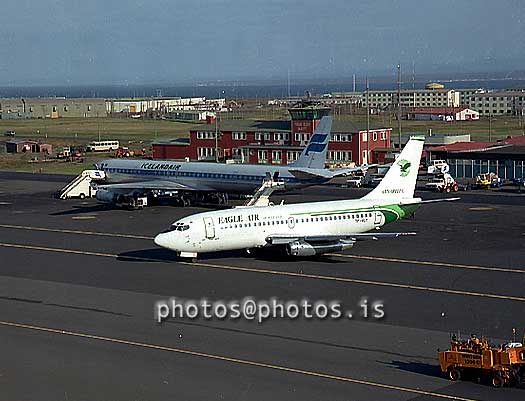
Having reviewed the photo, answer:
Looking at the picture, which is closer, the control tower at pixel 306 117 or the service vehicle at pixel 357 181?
the service vehicle at pixel 357 181

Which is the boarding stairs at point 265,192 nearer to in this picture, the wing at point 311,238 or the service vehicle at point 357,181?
the wing at point 311,238

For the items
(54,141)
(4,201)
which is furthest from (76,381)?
(54,141)

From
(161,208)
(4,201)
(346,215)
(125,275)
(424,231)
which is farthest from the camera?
(4,201)

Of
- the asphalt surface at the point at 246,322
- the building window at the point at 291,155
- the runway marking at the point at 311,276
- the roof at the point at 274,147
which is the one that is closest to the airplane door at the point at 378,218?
the asphalt surface at the point at 246,322

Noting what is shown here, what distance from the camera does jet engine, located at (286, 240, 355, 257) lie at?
58531 mm

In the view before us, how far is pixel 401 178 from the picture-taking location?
208ft

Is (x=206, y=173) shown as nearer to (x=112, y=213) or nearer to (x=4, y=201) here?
(x=112, y=213)

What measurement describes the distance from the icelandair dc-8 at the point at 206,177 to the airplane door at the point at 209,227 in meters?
28.6

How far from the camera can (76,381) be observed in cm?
3466

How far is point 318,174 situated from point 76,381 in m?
52.5

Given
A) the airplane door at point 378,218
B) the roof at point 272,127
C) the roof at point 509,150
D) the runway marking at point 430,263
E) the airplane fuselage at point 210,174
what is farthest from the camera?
the roof at point 272,127

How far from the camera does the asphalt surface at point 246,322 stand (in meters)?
34.0

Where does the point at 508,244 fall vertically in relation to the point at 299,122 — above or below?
below

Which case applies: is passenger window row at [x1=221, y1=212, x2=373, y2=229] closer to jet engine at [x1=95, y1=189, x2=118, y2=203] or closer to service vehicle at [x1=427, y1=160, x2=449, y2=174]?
jet engine at [x1=95, y1=189, x2=118, y2=203]
